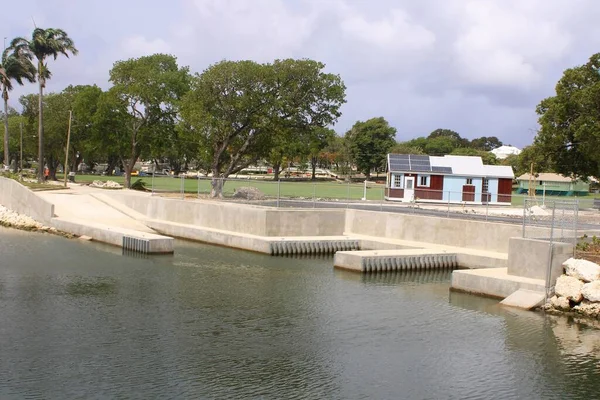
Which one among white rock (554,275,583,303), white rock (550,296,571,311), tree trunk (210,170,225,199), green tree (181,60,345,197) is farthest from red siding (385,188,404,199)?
white rock (550,296,571,311)

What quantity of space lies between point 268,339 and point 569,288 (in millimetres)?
11063

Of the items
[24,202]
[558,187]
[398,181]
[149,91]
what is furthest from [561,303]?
[558,187]

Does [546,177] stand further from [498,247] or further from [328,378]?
[328,378]

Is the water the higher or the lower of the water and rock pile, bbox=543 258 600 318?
the lower

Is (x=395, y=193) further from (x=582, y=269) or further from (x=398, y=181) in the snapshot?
(x=582, y=269)

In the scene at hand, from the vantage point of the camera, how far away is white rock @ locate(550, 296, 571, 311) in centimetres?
2297

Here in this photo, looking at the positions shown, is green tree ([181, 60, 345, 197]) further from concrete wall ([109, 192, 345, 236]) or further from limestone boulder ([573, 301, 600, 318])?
limestone boulder ([573, 301, 600, 318])

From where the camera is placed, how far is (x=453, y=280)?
26.4 m

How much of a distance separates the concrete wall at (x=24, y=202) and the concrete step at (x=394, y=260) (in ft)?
66.4

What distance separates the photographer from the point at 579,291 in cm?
2303

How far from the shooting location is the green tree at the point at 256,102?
173 feet

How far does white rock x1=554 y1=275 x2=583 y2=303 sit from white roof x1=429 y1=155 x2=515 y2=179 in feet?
114

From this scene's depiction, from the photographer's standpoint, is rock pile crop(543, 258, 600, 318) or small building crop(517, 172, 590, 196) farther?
small building crop(517, 172, 590, 196)

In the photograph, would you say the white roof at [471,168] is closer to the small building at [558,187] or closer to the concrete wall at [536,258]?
the concrete wall at [536,258]
